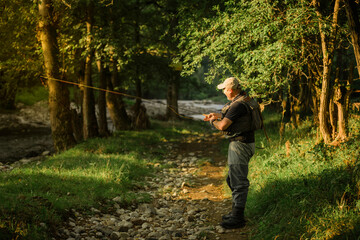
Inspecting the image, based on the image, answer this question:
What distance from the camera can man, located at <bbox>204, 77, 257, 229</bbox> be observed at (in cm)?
531

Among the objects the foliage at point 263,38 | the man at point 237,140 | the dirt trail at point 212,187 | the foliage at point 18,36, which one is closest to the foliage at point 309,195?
the man at point 237,140

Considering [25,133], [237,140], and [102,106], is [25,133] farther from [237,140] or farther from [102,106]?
[237,140]

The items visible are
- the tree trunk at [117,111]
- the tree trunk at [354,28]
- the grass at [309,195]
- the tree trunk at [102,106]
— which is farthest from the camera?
the tree trunk at [117,111]

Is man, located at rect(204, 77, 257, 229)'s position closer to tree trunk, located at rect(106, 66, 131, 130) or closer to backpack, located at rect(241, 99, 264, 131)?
backpack, located at rect(241, 99, 264, 131)

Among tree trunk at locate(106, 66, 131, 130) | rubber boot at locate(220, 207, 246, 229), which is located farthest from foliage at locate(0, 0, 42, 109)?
rubber boot at locate(220, 207, 246, 229)

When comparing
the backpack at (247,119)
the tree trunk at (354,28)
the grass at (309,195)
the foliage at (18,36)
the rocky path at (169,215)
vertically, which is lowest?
the rocky path at (169,215)

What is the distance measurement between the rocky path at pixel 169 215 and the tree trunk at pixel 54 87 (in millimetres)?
4126

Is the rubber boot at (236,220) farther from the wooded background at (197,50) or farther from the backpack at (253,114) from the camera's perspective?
the wooded background at (197,50)

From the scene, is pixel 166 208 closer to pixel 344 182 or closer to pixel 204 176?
pixel 204 176

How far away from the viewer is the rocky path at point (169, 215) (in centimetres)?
543

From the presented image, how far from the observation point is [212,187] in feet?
27.4

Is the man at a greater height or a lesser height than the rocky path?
greater

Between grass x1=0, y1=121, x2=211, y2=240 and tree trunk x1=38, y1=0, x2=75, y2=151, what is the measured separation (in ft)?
2.50

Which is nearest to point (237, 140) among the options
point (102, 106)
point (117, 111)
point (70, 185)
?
point (70, 185)
